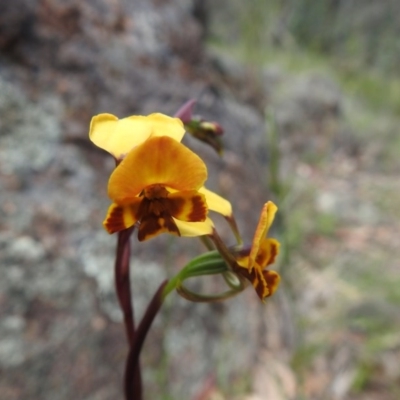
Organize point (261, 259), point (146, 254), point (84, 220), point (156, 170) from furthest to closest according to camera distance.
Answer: point (146, 254)
point (84, 220)
point (261, 259)
point (156, 170)

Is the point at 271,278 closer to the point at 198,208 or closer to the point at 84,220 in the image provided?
the point at 198,208

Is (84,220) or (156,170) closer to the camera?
(156,170)

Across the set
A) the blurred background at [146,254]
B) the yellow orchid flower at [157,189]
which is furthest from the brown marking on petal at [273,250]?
the blurred background at [146,254]

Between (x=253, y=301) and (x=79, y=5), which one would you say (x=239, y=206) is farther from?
(x=79, y=5)

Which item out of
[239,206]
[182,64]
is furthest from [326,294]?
[182,64]

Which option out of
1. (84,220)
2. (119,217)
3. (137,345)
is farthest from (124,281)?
(84,220)

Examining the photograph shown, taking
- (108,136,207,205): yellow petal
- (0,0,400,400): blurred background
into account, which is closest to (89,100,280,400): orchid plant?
(108,136,207,205): yellow petal

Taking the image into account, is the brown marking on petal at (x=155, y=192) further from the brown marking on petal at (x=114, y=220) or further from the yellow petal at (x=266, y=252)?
the yellow petal at (x=266, y=252)
